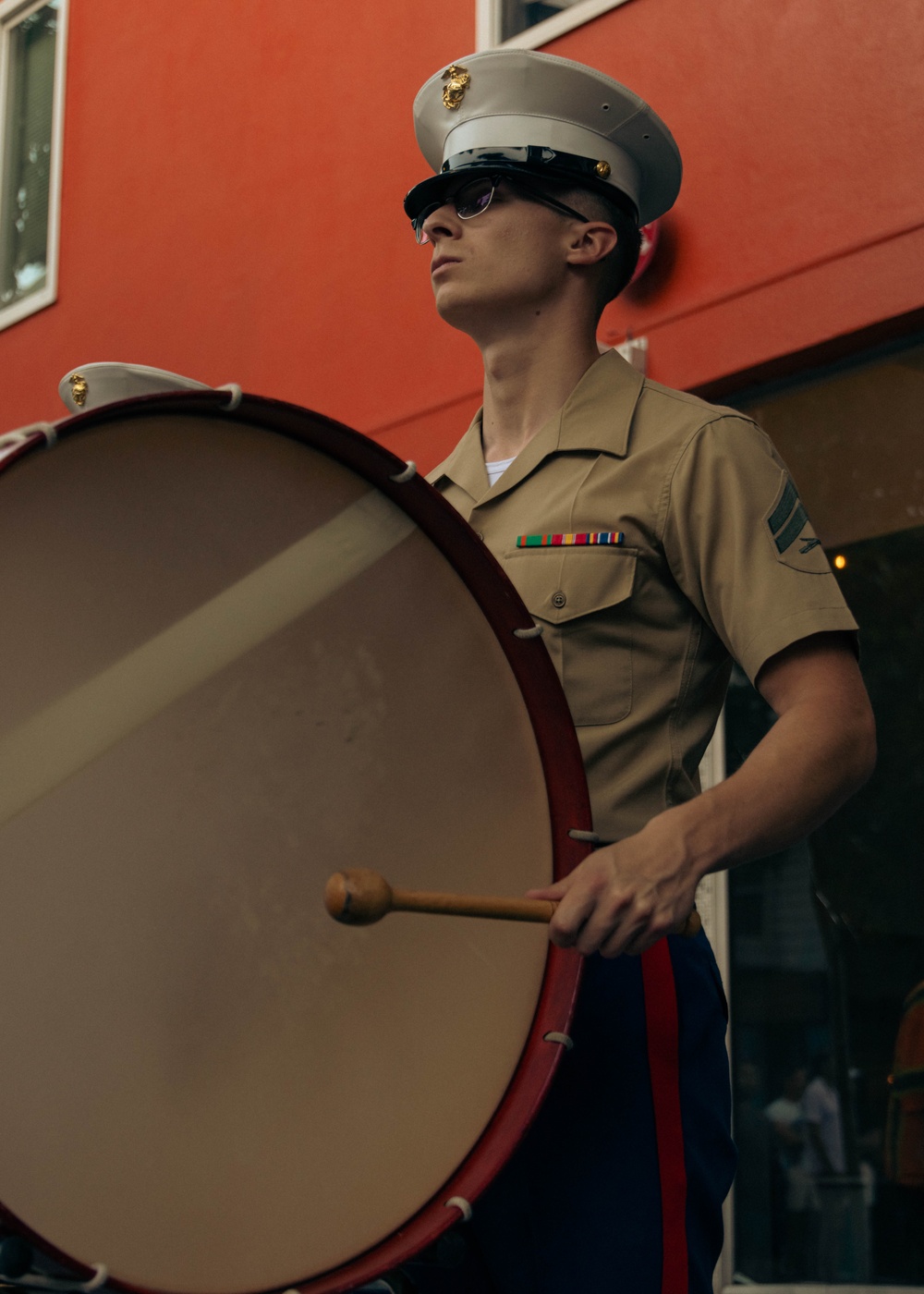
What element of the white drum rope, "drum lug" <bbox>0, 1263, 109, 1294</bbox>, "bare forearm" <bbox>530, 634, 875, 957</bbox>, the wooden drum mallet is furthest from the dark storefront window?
"drum lug" <bbox>0, 1263, 109, 1294</bbox>

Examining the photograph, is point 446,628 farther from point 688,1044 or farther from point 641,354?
point 641,354

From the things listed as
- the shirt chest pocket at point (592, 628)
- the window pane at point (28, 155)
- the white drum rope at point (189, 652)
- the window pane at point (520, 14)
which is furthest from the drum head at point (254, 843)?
the window pane at point (28, 155)

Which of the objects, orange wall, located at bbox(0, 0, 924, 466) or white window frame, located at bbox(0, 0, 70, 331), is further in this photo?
white window frame, located at bbox(0, 0, 70, 331)

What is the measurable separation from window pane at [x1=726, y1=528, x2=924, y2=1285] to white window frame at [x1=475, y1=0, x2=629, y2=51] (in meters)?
1.71

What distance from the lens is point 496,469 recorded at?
1751 mm

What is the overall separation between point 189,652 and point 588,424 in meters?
0.56

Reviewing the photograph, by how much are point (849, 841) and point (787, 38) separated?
1.95m

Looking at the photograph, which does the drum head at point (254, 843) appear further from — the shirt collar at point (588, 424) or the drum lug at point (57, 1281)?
the shirt collar at point (588, 424)

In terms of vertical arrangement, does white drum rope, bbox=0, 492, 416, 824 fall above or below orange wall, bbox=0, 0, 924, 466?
below

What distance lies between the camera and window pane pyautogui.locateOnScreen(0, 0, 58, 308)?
6.47 meters

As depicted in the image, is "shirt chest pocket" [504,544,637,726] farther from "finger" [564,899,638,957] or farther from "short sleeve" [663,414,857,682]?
"finger" [564,899,638,957]

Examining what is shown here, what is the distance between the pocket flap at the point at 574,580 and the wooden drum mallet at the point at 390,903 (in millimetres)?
437

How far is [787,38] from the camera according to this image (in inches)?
145

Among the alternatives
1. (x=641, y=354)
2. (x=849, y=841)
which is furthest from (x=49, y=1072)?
(x=641, y=354)
